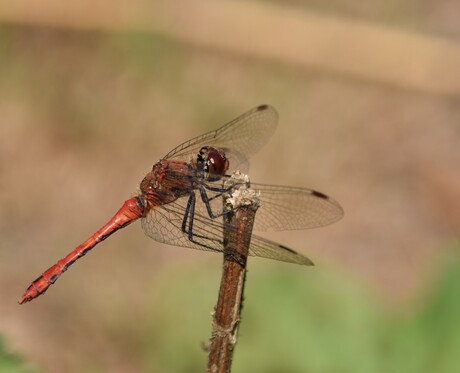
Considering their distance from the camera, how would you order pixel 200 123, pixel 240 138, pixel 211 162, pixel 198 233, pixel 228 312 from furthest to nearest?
pixel 200 123
pixel 240 138
pixel 211 162
pixel 198 233
pixel 228 312

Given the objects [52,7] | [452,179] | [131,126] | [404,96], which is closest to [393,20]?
[404,96]

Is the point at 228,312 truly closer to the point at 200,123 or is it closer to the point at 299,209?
the point at 299,209

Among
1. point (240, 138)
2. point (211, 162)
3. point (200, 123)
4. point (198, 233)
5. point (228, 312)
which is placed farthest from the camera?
point (200, 123)

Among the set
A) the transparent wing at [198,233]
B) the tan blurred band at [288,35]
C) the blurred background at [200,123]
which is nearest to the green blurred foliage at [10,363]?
the transparent wing at [198,233]

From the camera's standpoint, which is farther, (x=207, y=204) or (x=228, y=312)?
(x=207, y=204)

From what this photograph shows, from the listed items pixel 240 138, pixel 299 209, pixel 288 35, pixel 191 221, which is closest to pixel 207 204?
pixel 191 221

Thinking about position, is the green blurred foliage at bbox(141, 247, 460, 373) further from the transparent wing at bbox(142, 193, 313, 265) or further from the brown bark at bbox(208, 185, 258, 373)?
the brown bark at bbox(208, 185, 258, 373)
